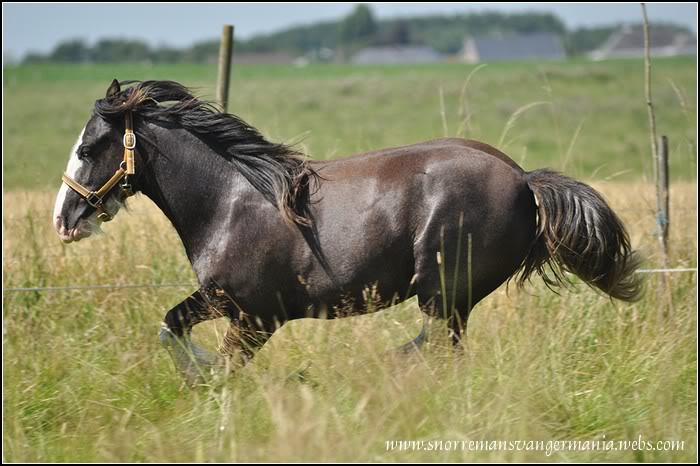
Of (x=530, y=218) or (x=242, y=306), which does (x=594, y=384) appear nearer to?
(x=530, y=218)

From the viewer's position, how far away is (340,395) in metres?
4.20

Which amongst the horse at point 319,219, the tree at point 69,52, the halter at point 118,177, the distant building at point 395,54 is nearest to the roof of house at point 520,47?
the distant building at point 395,54

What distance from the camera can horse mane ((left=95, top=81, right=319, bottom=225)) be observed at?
4840 mm

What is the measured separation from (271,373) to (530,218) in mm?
1759

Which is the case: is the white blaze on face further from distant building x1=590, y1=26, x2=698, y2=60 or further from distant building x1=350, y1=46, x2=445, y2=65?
Answer: distant building x1=350, y1=46, x2=445, y2=65

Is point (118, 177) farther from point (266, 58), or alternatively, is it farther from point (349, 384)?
point (266, 58)

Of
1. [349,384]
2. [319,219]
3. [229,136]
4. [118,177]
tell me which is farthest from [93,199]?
[349,384]

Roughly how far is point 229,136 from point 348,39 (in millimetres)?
80479

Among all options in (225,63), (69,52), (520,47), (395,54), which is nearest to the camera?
(225,63)

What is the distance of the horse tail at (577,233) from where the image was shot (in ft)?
15.6

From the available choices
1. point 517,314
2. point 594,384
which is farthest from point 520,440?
point 517,314

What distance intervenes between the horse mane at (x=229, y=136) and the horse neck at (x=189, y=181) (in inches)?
2.9

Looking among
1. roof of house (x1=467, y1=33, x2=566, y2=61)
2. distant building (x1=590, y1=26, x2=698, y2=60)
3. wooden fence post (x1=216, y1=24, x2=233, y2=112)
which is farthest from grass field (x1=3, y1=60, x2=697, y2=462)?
distant building (x1=590, y1=26, x2=698, y2=60)

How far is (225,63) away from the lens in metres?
7.50
